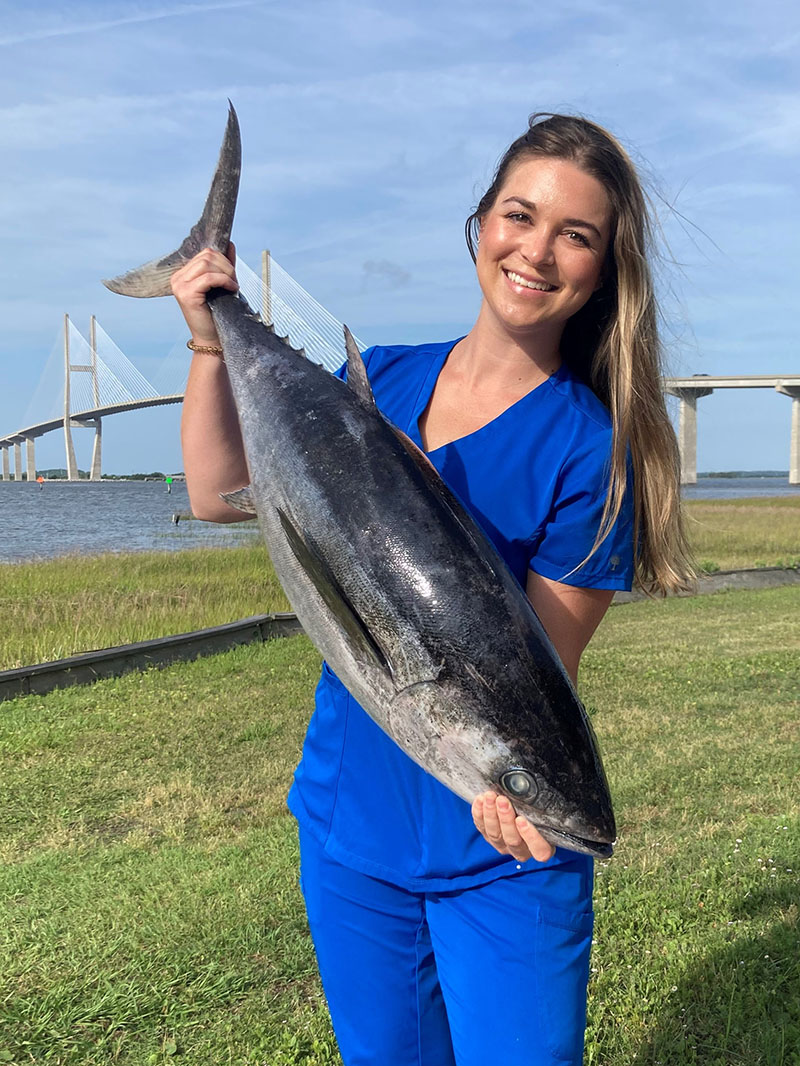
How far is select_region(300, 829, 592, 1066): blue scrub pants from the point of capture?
179 centimetres

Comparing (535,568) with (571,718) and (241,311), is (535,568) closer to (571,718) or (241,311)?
(571,718)

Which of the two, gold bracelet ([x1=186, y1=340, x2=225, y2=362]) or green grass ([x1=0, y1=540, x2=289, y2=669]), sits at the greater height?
gold bracelet ([x1=186, y1=340, x2=225, y2=362])

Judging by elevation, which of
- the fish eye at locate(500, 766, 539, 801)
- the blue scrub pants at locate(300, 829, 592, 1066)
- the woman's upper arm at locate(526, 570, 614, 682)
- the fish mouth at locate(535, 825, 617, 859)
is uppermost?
the woman's upper arm at locate(526, 570, 614, 682)

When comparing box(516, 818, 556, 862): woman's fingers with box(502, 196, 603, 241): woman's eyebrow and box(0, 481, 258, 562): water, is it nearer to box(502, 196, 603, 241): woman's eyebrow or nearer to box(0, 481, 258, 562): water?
box(502, 196, 603, 241): woman's eyebrow

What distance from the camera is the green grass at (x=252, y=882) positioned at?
11.2 ft

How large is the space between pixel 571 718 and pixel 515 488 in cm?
53

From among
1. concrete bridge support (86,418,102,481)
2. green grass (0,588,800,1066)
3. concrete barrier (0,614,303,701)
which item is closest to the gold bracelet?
green grass (0,588,800,1066)

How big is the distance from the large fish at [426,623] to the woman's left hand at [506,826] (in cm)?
2

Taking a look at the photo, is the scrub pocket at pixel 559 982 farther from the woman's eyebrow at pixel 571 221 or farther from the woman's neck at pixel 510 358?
the woman's eyebrow at pixel 571 221

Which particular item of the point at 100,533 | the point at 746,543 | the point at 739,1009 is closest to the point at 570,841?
the point at 739,1009

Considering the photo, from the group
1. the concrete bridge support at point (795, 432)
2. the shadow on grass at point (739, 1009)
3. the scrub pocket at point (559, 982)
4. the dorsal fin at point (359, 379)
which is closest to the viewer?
the scrub pocket at point (559, 982)

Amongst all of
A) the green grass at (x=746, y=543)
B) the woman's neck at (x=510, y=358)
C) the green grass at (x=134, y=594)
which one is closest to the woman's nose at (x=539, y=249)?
the woman's neck at (x=510, y=358)

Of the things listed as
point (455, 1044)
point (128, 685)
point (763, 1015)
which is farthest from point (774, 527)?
point (455, 1044)

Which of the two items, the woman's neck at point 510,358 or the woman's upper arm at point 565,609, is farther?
the woman's neck at point 510,358
